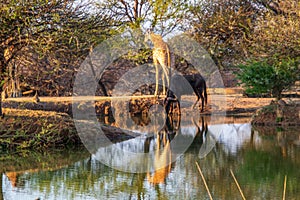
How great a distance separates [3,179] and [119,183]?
145 centimetres

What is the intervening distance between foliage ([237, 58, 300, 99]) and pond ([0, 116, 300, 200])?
2.10 meters

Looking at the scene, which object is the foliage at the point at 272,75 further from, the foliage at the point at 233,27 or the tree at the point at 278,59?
the foliage at the point at 233,27

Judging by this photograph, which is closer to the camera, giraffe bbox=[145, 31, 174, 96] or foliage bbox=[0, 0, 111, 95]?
foliage bbox=[0, 0, 111, 95]

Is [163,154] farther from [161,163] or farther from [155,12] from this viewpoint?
[155,12]

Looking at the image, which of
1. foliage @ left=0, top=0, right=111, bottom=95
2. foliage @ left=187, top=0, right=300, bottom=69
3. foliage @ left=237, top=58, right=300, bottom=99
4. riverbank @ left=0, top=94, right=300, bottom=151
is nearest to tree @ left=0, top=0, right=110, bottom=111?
foliage @ left=0, top=0, right=111, bottom=95

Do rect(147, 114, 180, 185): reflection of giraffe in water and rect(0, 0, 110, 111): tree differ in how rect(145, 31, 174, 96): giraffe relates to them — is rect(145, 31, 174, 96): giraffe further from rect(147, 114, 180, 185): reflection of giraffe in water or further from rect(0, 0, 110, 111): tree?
rect(0, 0, 110, 111): tree

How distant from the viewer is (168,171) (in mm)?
7332

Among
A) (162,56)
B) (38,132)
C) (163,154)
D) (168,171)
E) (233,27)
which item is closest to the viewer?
(168,171)

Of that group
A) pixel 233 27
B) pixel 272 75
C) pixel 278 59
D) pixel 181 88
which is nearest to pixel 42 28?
pixel 272 75

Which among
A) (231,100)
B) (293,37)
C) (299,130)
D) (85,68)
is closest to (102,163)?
(299,130)

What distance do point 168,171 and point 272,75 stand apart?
251 inches

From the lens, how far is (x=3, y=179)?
6.79 meters

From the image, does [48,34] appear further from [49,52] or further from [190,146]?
[190,146]

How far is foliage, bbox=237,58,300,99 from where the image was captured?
504 inches
